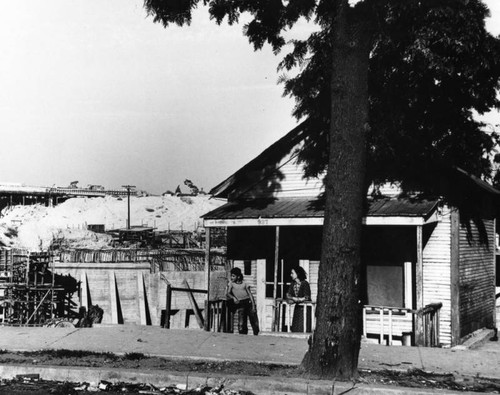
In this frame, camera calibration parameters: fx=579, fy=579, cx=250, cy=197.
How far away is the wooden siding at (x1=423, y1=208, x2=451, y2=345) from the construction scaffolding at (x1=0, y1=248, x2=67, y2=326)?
61.1 feet

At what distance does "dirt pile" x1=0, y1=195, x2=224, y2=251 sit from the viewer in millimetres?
66312

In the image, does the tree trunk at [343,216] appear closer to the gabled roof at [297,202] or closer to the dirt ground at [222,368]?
the dirt ground at [222,368]

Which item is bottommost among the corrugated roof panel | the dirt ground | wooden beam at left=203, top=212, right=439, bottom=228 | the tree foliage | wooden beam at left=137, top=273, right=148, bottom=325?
wooden beam at left=137, top=273, right=148, bottom=325

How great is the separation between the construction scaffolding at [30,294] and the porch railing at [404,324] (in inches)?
689

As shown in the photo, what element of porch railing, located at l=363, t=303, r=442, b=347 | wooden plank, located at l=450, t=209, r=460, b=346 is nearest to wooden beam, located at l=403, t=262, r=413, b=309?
porch railing, located at l=363, t=303, r=442, b=347

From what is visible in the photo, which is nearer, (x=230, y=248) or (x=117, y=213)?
(x=230, y=248)

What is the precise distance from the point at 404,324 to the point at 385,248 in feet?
6.04

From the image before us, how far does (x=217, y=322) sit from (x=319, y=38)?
7.00m

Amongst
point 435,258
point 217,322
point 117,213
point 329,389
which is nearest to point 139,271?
point 217,322

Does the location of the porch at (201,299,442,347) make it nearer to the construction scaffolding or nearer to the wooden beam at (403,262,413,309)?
the wooden beam at (403,262,413,309)

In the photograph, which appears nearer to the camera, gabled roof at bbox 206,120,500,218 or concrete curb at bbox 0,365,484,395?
concrete curb at bbox 0,365,484,395

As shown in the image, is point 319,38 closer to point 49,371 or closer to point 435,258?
point 435,258

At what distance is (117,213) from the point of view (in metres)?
76.5

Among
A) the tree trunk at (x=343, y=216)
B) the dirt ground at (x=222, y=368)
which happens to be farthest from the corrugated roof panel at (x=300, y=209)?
the dirt ground at (x=222, y=368)
